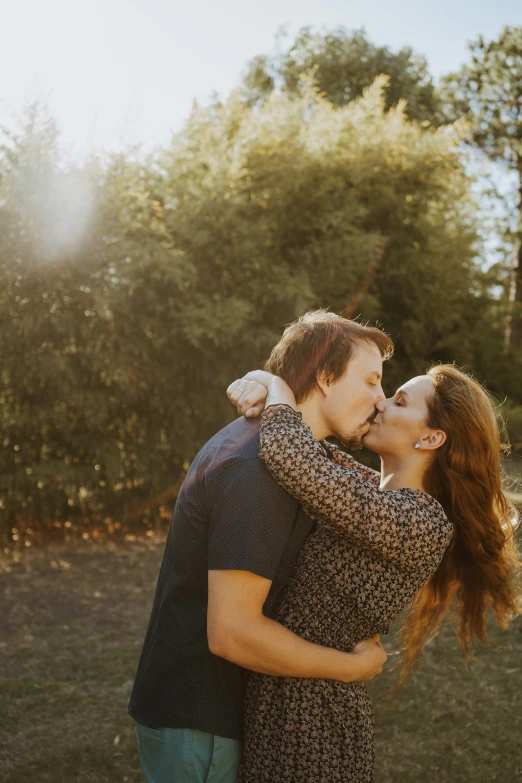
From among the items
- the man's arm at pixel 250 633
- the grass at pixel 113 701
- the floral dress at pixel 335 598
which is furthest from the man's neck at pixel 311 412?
the grass at pixel 113 701

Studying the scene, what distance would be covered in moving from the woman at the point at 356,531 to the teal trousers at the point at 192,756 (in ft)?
0.17

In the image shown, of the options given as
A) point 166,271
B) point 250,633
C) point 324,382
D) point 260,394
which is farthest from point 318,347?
point 166,271

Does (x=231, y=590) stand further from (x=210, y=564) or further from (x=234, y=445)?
(x=234, y=445)

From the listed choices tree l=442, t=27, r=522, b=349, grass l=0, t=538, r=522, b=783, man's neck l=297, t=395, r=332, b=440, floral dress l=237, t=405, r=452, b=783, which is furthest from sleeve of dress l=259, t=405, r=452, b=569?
tree l=442, t=27, r=522, b=349

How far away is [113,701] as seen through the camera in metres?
4.12

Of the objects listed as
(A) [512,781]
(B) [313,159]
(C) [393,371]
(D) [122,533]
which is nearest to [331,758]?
(A) [512,781]

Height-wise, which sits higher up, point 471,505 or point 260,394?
point 260,394

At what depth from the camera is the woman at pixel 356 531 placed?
1742mm

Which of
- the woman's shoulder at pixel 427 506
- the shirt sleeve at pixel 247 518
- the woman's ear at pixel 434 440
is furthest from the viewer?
the woman's ear at pixel 434 440

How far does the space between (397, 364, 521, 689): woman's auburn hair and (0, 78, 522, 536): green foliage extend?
5410mm

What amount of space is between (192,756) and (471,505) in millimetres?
1024

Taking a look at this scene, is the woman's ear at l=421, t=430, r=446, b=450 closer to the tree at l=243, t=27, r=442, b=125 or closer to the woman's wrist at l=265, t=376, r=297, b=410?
the woman's wrist at l=265, t=376, r=297, b=410

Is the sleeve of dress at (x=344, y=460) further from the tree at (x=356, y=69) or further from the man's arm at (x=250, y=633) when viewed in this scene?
the tree at (x=356, y=69)

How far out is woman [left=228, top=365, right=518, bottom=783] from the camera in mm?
1742
